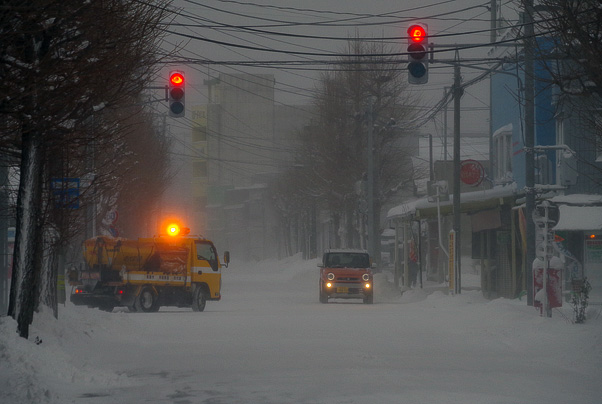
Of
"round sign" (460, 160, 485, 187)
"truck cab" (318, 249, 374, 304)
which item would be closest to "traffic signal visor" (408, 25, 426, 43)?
"truck cab" (318, 249, 374, 304)

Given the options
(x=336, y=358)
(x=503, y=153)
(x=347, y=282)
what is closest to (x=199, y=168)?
(x=503, y=153)

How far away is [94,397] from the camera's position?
11000mm

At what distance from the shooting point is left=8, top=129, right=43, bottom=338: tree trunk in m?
13.9

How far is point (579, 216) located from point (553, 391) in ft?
55.0

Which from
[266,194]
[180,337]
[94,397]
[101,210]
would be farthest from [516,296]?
[266,194]

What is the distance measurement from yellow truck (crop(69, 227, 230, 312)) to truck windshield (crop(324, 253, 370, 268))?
5.93 meters

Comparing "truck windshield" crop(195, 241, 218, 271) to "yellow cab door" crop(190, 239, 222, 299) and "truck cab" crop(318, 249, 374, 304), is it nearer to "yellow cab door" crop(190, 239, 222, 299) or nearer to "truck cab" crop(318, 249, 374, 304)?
"yellow cab door" crop(190, 239, 222, 299)

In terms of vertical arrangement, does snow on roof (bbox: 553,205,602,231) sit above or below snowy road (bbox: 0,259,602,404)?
above

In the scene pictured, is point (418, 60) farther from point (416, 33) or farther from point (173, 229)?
point (173, 229)

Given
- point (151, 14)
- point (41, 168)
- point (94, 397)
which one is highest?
point (151, 14)

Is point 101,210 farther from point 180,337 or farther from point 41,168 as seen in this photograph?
point 41,168

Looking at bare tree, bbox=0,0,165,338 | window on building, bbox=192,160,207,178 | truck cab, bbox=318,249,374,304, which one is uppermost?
window on building, bbox=192,160,207,178

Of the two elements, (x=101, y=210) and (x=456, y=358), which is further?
(x=101, y=210)

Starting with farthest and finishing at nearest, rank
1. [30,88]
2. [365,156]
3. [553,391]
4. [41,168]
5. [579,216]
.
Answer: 1. [365,156]
2. [579,216]
3. [41,168]
4. [553,391]
5. [30,88]
